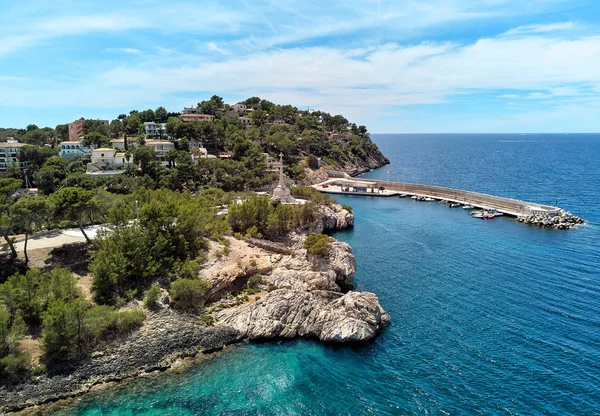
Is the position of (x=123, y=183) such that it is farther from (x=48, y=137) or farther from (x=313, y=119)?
(x=313, y=119)

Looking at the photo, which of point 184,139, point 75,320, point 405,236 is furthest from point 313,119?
point 75,320

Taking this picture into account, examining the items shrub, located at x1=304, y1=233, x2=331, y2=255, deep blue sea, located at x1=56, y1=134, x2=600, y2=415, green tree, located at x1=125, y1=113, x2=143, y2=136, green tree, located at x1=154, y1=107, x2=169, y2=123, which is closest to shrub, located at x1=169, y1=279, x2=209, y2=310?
deep blue sea, located at x1=56, y1=134, x2=600, y2=415

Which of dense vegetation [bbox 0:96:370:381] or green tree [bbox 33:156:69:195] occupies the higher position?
green tree [bbox 33:156:69:195]

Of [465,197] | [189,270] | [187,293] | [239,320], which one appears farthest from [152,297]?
[465,197]

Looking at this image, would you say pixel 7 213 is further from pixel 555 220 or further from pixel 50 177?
pixel 555 220

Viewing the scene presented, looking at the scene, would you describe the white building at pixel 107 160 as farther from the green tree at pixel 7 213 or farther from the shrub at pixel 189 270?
the shrub at pixel 189 270

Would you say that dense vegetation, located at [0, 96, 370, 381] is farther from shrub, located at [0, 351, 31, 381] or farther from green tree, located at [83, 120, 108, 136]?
green tree, located at [83, 120, 108, 136]
